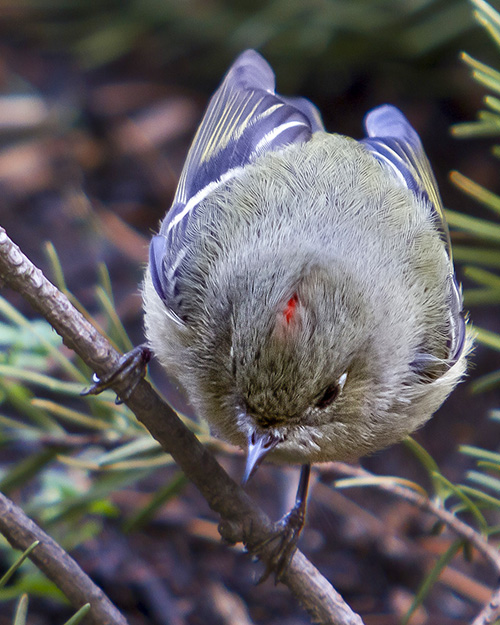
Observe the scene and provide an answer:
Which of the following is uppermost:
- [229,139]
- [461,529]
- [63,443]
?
[229,139]

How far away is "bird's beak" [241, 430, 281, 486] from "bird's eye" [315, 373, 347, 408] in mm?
132

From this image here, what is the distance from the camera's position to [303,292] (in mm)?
1831

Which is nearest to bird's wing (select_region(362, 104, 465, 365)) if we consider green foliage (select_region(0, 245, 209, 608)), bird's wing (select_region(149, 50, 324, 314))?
bird's wing (select_region(149, 50, 324, 314))

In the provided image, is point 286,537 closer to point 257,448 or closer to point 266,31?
point 257,448

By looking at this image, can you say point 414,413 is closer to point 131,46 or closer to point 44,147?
point 44,147

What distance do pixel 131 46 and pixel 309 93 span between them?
1059 mm

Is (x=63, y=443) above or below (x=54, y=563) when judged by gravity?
below

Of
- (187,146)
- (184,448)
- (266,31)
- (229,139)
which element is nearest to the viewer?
(184,448)

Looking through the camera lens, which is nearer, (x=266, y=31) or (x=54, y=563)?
(x=54, y=563)

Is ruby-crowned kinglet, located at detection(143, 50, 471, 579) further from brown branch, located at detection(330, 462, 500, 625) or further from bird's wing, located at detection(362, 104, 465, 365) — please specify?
brown branch, located at detection(330, 462, 500, 625)

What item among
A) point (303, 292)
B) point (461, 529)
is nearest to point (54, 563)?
point (303, 292)

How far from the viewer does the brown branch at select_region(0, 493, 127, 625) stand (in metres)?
1.45

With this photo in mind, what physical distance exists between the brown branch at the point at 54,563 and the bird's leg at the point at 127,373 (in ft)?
1.21

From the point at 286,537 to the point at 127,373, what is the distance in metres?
0.65
